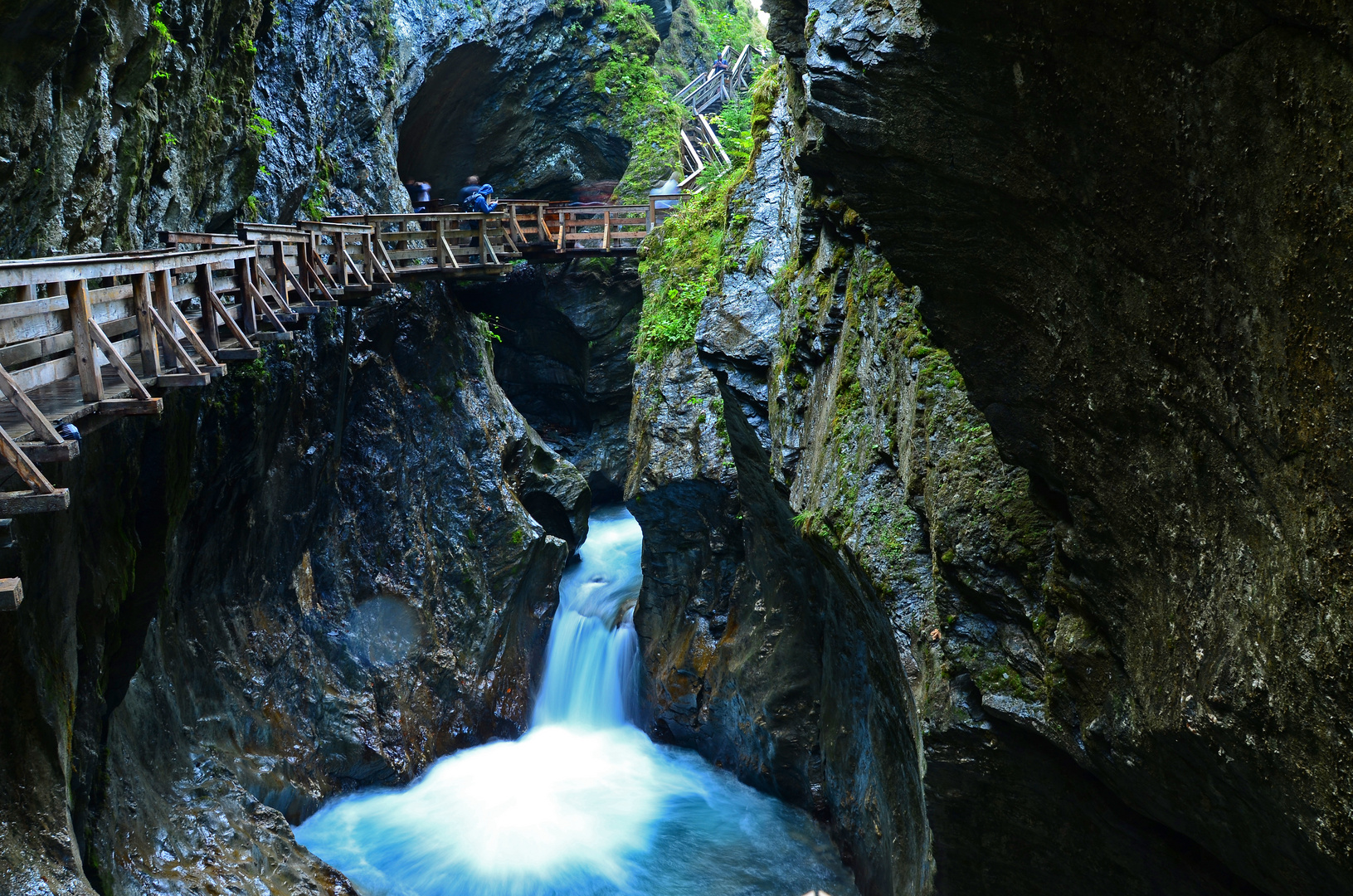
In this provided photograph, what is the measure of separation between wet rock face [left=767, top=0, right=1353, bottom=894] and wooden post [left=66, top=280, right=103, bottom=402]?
4.90m

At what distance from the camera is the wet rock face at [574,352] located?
77.7ft

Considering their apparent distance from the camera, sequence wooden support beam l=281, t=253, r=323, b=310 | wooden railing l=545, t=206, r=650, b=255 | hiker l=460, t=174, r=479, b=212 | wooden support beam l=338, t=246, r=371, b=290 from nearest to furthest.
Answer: wooden support beam l=281, t=253, r=323, b=310 → wooden support beam l=338, t=246, r=371, b=290 → wooden railing l=545, t=206, r=650, b=255 → hiker l=460, t=174, r=479, b=212

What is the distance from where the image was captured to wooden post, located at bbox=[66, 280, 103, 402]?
5812 millimetres

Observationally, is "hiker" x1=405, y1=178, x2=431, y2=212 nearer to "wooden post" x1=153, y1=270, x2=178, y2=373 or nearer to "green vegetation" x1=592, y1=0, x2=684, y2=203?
"green vegetation" x1=592, y1=0, x2=684, y2=203

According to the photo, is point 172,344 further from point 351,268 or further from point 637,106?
point 637,106

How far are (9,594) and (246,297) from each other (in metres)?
5.27

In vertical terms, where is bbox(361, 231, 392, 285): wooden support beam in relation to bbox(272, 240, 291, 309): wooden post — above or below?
above

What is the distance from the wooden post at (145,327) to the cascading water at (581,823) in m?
8.50

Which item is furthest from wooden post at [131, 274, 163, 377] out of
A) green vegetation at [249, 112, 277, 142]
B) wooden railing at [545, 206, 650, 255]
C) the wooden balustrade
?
wooden railing at [545, 206, 650, 255]

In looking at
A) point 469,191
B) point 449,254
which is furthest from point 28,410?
point 469,191

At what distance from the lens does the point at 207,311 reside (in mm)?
8203

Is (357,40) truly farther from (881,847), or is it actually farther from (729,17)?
(729,17)

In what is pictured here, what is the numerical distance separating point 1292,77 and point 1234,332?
96 cm

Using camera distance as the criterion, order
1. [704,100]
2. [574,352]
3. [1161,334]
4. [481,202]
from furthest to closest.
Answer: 1. [704,100]
2. [574,352]
3. [481,202]
4. [1161,334]
